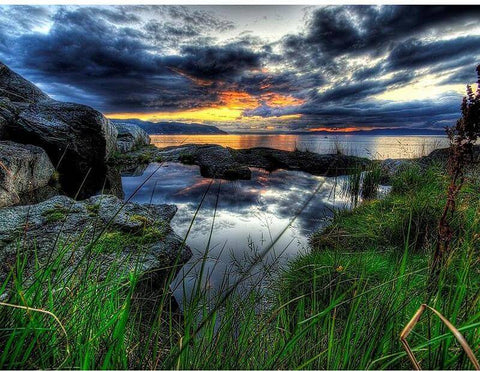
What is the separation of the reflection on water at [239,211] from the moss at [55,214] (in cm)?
135

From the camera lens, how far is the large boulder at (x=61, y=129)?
28.1 ft

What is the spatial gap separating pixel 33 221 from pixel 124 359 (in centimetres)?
351

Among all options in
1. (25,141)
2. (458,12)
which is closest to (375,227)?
(458,12)

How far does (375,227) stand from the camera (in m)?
5.09

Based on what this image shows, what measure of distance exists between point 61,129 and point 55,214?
693 cm

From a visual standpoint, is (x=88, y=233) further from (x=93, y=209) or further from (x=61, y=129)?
(x=61, y=129)

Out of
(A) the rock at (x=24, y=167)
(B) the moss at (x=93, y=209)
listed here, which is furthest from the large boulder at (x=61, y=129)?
(B) the moss at (x=93, y=209)

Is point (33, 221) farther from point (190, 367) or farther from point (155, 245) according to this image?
point (190, 367)

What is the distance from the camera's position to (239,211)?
25.1 ft

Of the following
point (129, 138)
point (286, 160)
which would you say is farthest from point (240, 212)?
point (129, 138)

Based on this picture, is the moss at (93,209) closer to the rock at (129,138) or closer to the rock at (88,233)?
the rock at (88,233)

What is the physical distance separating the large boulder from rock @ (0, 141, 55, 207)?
1.95ft

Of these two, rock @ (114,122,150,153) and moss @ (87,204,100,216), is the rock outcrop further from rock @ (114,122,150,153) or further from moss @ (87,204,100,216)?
moss @ (87,204,100,216)

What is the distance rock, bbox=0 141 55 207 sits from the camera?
6.17 meters
